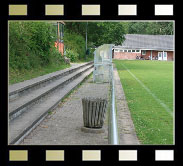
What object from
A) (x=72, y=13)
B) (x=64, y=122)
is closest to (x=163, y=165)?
(x=72, y=13)

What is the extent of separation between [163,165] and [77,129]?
4744 millimetres

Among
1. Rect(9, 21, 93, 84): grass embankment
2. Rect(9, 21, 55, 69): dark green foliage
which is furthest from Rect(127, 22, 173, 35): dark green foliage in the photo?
Rect(9, 21, 55, 69): dark green foliage

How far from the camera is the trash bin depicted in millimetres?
8672

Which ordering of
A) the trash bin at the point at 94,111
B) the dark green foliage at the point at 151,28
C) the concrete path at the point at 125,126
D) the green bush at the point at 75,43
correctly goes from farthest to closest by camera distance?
1. the dark green foliage at the point at 151,28
2. the green bush at the point at 75,43
3. the trash bin at the point at 94,111
4. the concrete path at the point at 125,126

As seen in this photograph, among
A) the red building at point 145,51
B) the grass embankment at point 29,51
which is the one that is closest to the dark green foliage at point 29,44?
the grass embankment at point 29,51

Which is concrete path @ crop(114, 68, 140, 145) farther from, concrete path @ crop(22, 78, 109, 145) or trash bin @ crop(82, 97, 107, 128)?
trash bin @ crop(82, 97, 107, 128)

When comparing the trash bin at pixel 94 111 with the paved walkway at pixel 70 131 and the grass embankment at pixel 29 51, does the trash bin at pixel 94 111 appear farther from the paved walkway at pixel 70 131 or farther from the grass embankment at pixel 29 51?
the grass embankment at pixel 29 51

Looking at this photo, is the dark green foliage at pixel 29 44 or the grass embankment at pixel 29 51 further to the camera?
the dark green foliage at pixel 29 44

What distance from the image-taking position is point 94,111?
344 inches

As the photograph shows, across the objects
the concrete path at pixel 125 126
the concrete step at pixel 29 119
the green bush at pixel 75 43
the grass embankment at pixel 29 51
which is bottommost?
the concrete path at pixel 125 126

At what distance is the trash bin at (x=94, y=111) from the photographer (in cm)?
867

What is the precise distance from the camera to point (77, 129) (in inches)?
365

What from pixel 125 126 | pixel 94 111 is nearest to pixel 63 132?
pixel 94 111
